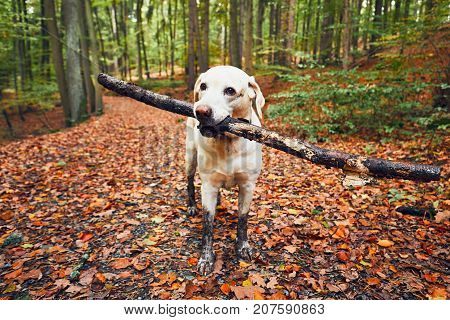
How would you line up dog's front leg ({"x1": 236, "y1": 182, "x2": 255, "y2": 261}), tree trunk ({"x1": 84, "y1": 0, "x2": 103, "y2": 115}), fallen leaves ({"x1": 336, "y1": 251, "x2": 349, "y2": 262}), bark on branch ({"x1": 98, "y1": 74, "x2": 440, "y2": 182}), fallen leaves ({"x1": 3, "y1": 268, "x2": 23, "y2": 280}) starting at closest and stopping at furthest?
1. bark on branch ({"x1": 98, "y1": 74, "x2": 440, "y2": 182})
2. fallen leaves ({"x1": 3, "y1": 268, "x2": 23, "y2": 280})
3. dog's front leg ({"x1": 236, "y1": 182, "x2": 255, "y2": 261})
4. fallen leaves ({"x1": 336, "y1": 251, "x2": 349, "y2": 262})
5. tree trunk ({"x1": 84, "y1": 0, "x2": 103, "y2": 115})

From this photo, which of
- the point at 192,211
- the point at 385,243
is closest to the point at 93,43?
the point at 192,211

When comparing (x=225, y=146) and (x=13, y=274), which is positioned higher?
(x=225, y=146)

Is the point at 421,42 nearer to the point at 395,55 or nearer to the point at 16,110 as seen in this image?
the point at 395,55

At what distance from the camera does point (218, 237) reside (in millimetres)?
3805

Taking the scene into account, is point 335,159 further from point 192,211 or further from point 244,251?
point 192,211

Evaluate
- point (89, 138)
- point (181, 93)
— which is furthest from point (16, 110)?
point (89, 138)

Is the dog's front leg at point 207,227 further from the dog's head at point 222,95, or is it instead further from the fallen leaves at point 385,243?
the fallen leaves at point 385,243

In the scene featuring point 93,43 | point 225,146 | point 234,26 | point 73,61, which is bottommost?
point 225,146

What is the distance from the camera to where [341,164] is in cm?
231

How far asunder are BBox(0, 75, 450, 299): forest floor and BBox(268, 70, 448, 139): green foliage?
1.37m

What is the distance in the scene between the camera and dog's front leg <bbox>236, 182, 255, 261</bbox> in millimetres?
3189

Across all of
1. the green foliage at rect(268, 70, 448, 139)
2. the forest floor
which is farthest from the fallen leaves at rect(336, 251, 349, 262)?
the green foliage at rect(268, 70, 448, 139)

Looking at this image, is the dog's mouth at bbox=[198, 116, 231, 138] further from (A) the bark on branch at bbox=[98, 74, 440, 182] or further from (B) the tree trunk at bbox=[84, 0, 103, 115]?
(B) the tree trunk at bbox=[84, 0, 103, 115]

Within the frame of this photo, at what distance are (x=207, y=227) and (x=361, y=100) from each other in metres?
6.39
